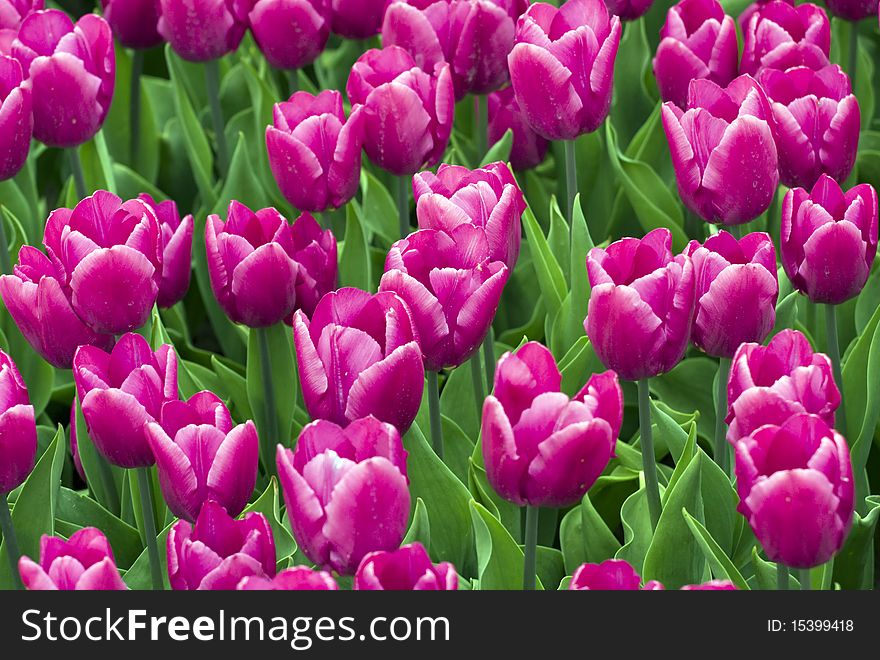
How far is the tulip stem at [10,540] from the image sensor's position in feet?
4.45

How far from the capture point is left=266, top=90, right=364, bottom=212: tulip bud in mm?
1625

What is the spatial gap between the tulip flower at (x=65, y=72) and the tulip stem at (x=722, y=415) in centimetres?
86

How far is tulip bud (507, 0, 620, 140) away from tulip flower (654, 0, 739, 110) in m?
0.18

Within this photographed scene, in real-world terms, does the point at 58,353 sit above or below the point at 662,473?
above

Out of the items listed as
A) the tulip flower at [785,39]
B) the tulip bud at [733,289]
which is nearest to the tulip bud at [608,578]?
the tulip bud at [733,289]

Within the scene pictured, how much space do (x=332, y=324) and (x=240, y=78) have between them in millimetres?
1344

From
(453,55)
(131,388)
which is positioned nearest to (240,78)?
(453,55)

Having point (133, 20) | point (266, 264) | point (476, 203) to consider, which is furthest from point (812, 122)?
point (133, 20)

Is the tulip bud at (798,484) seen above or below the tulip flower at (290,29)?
below

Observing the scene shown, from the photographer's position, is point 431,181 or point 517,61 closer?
point 431,181

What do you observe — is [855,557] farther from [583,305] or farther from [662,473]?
[583,305]

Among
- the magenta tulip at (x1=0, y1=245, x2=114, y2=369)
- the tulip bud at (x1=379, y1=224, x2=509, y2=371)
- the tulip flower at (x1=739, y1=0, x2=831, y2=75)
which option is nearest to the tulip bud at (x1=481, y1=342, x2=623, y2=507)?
the tulip bud at (x1=379, y1=224, x2=509, y2=371)

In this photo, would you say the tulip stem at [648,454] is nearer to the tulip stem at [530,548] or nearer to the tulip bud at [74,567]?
the tulip stem at [530,548]

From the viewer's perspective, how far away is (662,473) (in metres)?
1.61
